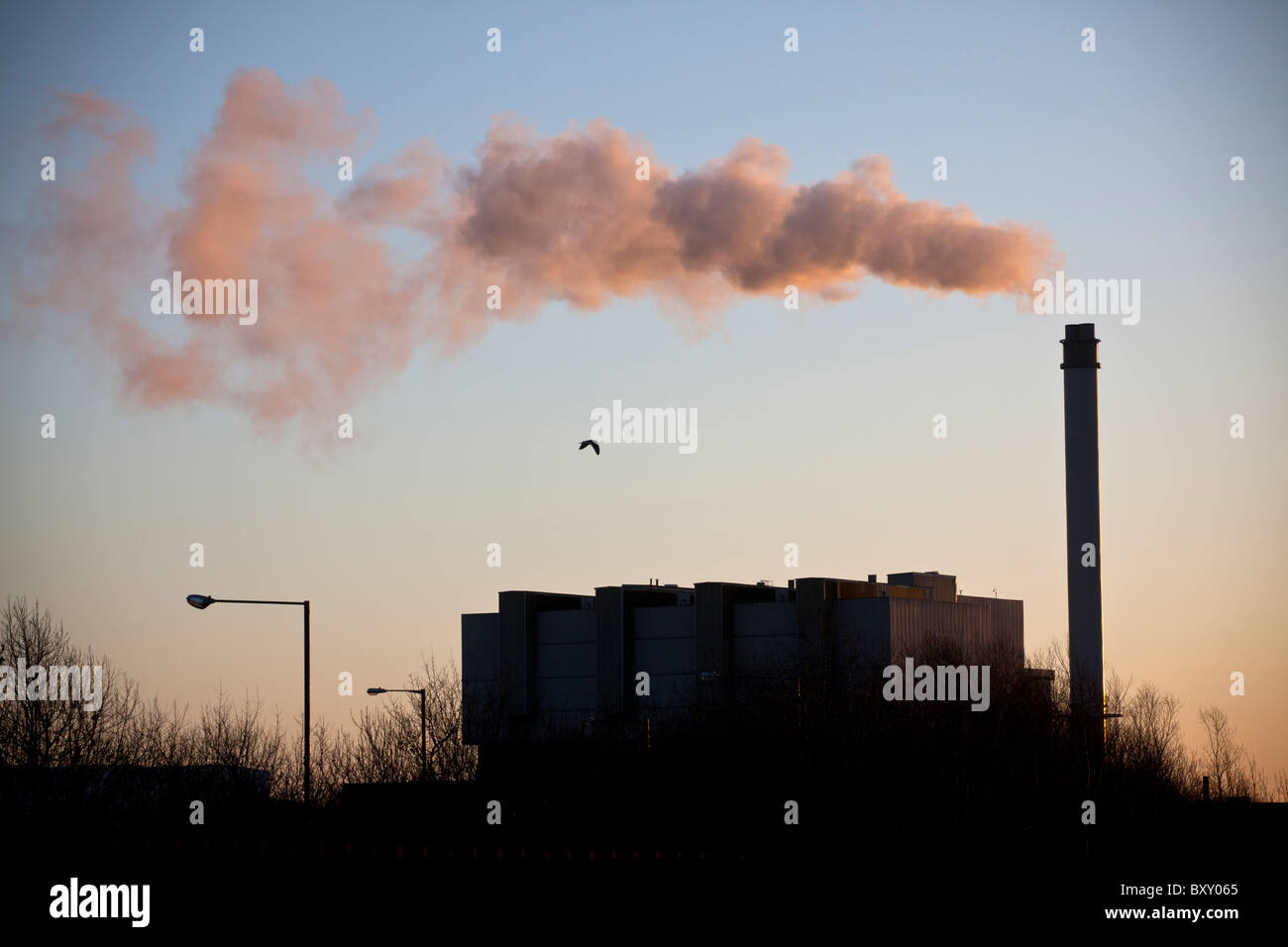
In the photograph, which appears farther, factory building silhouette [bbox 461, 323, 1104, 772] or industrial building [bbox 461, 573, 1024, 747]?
industrial building [bbox 461, 573, 1024, 747]

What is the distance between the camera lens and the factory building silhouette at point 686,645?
7444cm

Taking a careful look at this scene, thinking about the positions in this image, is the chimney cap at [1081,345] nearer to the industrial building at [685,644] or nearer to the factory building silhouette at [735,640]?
the factory building silhouette at [735,640]

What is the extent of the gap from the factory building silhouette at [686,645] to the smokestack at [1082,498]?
4113 mm

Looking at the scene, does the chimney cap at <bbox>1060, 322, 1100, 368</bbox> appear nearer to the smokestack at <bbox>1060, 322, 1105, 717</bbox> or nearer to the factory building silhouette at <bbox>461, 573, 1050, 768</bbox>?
the smokestack at <bbox>1060, 322, 1105, 717</bbox>

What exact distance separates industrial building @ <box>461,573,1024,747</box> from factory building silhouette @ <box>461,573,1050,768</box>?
6 cm

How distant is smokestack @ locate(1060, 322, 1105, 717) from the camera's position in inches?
2817

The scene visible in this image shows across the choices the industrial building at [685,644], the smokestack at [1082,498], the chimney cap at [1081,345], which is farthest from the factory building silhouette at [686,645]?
the chimney cap at [1081,345]

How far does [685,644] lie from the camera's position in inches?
3130

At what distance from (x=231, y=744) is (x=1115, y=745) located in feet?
119

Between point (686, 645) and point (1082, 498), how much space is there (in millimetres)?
19418

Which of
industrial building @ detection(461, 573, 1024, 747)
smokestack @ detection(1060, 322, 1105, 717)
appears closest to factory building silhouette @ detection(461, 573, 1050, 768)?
industrial building @ detection(461, 573, 1024, 747)
